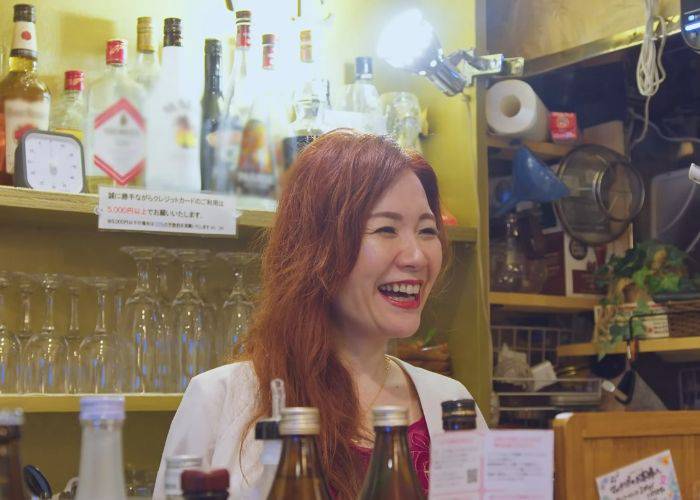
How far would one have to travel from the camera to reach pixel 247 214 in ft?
6.73

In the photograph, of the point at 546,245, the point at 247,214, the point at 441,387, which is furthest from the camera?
the point at 546,245

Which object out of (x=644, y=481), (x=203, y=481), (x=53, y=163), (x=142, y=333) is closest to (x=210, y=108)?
(x=53, y=163)

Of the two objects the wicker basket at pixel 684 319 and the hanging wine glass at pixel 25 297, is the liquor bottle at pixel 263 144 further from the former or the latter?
the wicker basket at pixel 684 319

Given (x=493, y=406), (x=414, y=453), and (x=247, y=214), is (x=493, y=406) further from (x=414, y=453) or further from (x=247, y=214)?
(x=414, y=453)

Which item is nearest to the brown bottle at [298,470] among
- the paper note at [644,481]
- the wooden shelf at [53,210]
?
the paper note at [644,481]

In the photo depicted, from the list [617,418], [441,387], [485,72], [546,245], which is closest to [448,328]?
[546,245]

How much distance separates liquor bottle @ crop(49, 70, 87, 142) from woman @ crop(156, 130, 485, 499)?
2.06 feet

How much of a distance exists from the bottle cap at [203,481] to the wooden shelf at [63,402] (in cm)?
117

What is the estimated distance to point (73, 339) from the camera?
195cm

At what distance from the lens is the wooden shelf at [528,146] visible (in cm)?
248

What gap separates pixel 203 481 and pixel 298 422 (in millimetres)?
102

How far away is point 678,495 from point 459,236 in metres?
1.15

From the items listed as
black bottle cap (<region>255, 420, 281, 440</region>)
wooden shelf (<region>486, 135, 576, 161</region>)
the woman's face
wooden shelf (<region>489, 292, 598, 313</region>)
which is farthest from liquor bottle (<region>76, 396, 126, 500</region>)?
wooden shelf (<region>486, 135, 576, 161</region>)

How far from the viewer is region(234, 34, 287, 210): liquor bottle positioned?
209 cm
